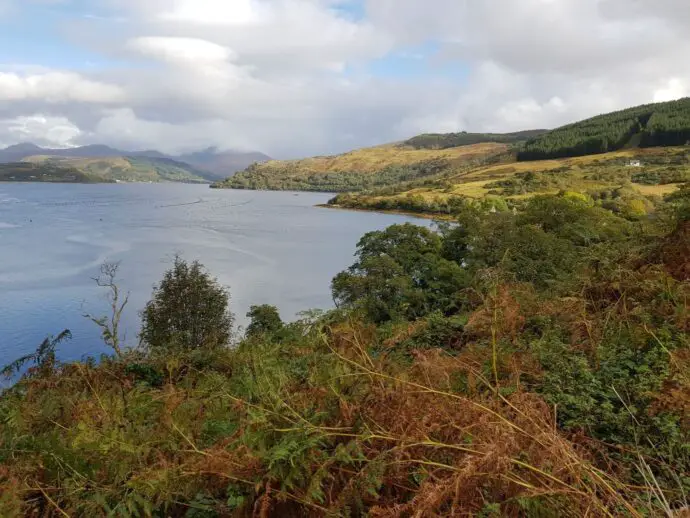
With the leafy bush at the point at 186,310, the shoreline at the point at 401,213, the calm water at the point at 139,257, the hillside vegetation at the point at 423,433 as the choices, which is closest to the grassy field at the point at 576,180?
the shoreline at the point at 401,213

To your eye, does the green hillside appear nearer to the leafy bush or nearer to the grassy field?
the grassy field

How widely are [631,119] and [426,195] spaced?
84.4m

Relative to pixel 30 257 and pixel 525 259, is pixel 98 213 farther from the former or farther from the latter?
pixel 525 259

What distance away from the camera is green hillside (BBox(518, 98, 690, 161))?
12712 cm

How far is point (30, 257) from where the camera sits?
181ft

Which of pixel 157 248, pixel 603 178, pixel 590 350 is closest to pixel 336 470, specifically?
pixel 590 350

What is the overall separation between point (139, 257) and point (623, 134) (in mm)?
136166

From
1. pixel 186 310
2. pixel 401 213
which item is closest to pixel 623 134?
pixel 401 213

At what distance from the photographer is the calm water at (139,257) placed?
3619cm

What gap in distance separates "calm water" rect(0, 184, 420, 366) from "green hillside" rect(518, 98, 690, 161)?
72552 millimetres

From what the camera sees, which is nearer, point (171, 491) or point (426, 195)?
point (171, 491)

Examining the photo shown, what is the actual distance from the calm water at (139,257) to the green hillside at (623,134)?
72.6 m

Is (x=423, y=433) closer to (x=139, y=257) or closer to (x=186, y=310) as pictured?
(x=186, y=310)

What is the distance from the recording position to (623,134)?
136125 millimetres
